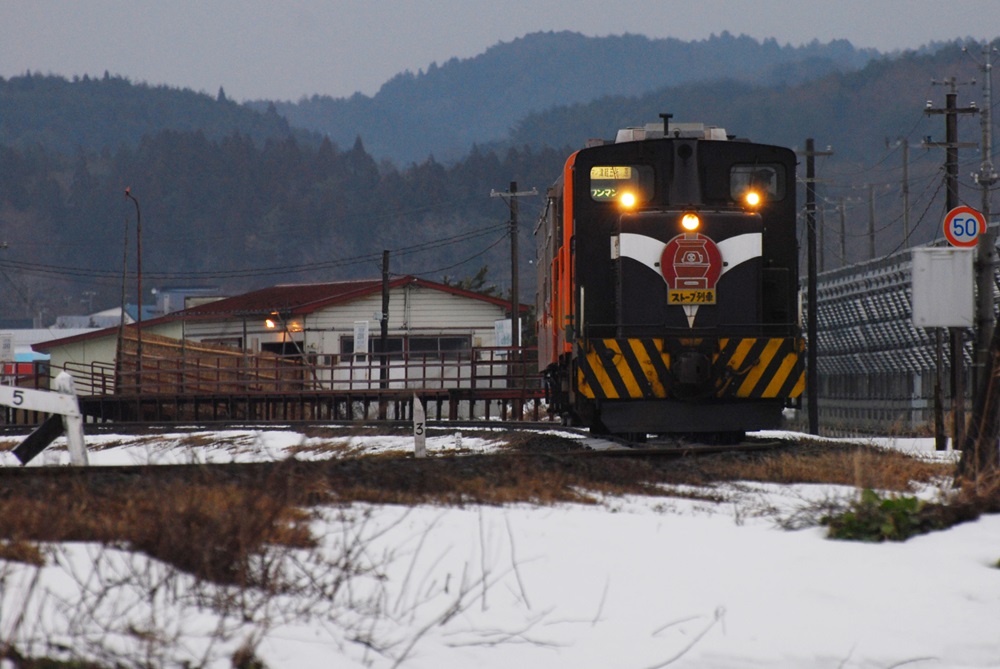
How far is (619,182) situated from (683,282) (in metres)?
1.43

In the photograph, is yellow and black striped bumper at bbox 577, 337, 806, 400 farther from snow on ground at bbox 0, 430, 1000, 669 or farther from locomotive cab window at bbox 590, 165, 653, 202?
snow on ground at bbox 0, 430, 1000, 669

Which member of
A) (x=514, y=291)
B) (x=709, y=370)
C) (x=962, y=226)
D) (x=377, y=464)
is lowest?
(x=377, y=464)

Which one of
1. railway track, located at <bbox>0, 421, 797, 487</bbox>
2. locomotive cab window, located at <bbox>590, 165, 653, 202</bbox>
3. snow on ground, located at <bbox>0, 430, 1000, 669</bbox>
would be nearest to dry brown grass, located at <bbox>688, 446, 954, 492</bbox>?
railway track, located at <bbox>0, 421, 797, 487</bbox>

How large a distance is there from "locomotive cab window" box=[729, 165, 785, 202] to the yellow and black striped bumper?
1709mm

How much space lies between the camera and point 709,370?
600 inches

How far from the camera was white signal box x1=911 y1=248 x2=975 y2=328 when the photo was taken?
465 inches

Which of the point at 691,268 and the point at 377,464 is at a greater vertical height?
the point at 691,268

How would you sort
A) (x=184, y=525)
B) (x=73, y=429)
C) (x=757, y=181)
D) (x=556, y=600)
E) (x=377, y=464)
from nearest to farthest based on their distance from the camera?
(x=184, y=525) < (x=556, y=600) < (x=377, y=464) < (x=73, y=429) < (x=757, y=181)

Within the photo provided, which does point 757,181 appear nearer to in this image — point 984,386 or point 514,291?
point 984,386

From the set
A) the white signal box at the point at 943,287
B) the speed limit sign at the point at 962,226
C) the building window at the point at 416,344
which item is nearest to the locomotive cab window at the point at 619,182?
the speed limit sign at the point at 962,226

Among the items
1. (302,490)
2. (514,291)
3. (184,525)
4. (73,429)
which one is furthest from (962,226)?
(514,291)

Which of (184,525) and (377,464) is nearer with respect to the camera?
(184,525)

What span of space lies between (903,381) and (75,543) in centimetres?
3206

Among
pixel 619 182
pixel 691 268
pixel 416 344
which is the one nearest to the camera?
pixel 691 268
